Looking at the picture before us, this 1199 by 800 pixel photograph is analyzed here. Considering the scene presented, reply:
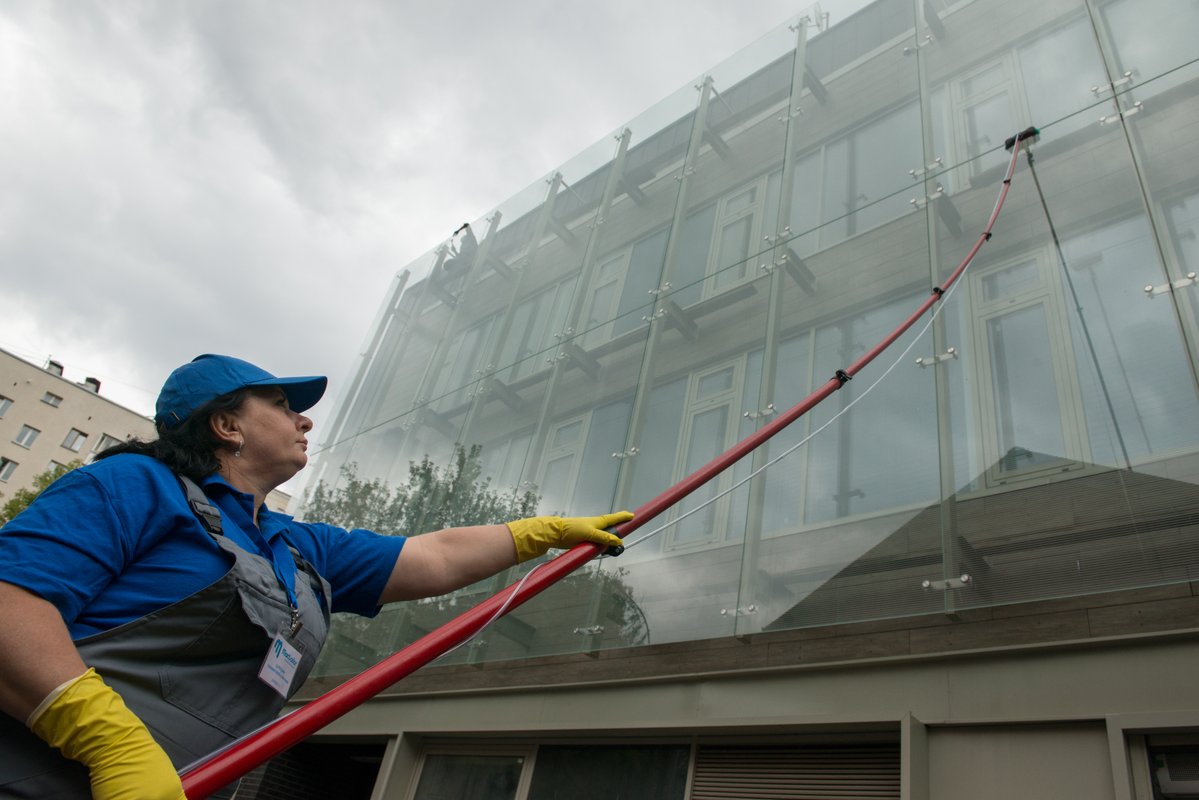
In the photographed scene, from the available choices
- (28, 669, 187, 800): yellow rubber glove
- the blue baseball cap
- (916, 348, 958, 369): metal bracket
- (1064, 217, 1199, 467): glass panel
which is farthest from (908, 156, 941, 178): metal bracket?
(28, 669, 187, 800): yellow rubber glove

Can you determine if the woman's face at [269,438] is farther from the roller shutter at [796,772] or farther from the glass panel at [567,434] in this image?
the glass panel at [567,434]

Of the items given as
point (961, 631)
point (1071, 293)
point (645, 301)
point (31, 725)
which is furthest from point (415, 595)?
point (645, 301)

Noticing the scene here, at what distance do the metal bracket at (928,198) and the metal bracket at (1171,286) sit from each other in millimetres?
1417

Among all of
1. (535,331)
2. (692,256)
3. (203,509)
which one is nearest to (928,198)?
(692,256)

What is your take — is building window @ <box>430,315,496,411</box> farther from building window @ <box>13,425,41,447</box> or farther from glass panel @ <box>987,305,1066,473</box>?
building window @ <box>13,425,41,447</box>

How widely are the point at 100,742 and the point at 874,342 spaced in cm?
412

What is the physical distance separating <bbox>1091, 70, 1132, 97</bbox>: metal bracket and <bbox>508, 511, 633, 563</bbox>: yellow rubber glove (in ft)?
12.3

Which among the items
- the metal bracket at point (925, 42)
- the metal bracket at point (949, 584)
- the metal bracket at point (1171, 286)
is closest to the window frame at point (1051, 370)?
the metal bracket at point (1171, 286)

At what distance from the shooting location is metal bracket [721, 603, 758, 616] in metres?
4.12

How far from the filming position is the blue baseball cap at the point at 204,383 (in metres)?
1.97

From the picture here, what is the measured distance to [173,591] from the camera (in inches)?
60.5

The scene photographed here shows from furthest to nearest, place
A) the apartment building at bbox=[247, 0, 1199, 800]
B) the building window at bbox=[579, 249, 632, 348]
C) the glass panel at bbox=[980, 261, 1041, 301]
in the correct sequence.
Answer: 1. the building window at bbox=[579, 249, 632, 348]
2. the glass panel at bbox=[980, 261, 1041, 301]
3. the apartment building at bbox=[247, 0, 1199, 800]

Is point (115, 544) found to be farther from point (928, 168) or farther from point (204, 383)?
point (928, 168)

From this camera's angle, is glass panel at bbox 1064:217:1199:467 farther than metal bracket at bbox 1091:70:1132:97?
No
